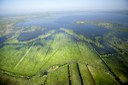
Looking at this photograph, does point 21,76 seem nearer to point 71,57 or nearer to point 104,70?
point 71,57

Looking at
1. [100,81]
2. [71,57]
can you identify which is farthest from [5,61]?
[100,81]

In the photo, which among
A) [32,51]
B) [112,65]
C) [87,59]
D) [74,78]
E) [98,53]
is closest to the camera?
[74,78]

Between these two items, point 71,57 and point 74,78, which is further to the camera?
point 71,57

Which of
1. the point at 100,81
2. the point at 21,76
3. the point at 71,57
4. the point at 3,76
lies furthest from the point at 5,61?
the point at 100,81

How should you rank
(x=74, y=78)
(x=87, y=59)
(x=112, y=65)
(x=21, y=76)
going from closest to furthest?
(x=74, y=78), (x=21, y=76), (x=112, y=65), (x=87, y=59)

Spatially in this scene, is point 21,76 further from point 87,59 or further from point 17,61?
point 87,59

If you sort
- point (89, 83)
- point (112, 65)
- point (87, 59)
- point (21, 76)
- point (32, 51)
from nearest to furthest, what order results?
point (89, 83), point (21, 76), point (112, 65), point (87, 59), point (32, 51)

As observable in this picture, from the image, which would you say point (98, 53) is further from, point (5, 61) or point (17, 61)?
point (5, 61)

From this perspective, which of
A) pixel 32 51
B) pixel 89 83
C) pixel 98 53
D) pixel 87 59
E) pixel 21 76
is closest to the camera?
pixel 89 83

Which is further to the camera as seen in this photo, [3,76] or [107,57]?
[107,57]
